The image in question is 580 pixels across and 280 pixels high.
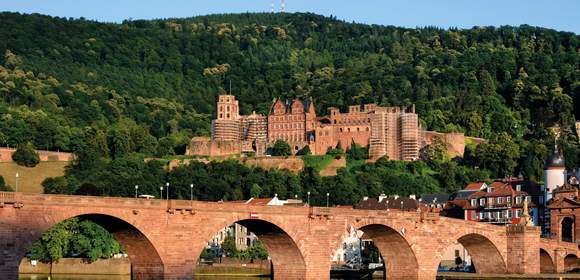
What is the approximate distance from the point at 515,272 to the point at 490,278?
3.04 meters

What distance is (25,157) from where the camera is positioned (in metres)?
146

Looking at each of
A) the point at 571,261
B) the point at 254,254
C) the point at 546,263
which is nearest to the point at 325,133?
the point at 254,254

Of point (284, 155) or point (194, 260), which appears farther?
point (284, 155)

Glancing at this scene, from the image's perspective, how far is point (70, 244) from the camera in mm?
89875

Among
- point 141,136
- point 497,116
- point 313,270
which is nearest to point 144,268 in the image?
point 313,270

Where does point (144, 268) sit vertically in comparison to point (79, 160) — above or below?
below

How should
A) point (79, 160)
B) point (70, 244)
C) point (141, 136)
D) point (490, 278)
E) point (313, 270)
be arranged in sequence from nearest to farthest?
1. point (313, 270)
2. point (490, 278)
3. point (70, 244)
4. point (79, 160)
5. point (141, 136)

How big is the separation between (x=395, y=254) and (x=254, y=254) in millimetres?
26399

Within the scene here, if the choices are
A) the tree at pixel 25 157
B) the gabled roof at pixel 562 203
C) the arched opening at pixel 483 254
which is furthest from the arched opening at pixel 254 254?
the tree at pixel 25 157

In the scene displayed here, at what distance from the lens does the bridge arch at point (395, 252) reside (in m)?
75.6

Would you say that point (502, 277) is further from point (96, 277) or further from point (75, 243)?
point (75, 243)

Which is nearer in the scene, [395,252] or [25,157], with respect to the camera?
[395,252]

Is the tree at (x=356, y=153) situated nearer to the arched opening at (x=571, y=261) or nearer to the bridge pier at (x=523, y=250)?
the arched opening at (x=571, y=261)

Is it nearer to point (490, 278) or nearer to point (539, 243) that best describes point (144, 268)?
point (490, 278)
